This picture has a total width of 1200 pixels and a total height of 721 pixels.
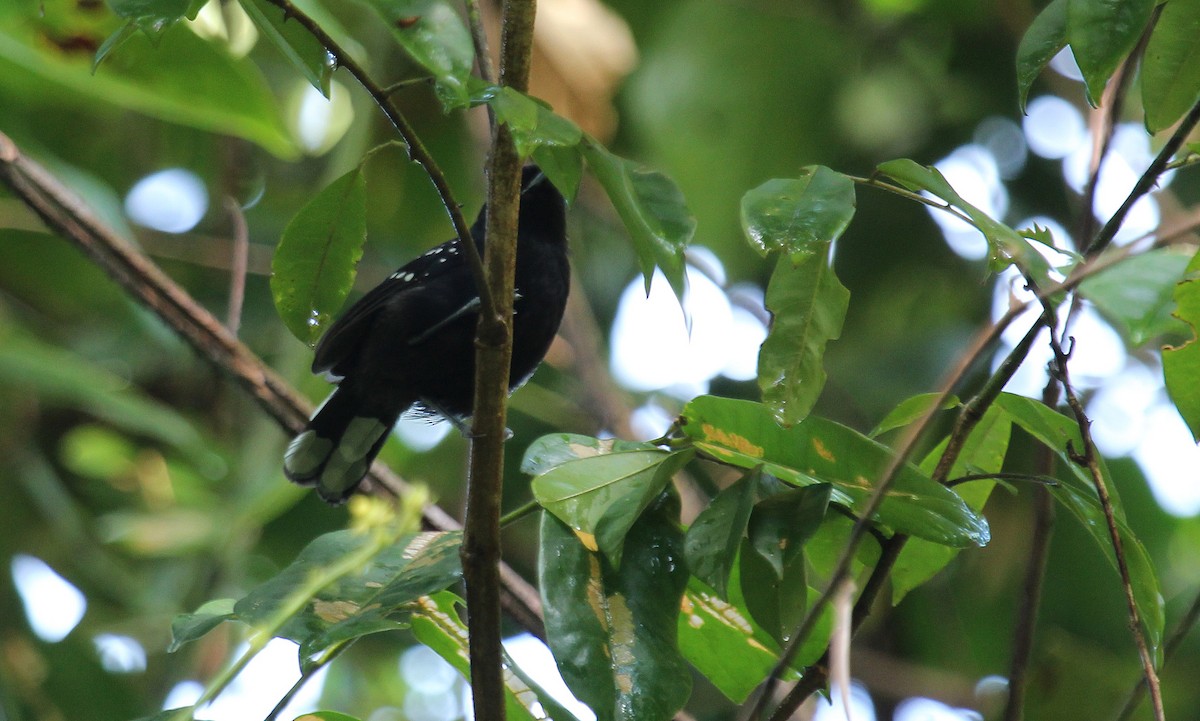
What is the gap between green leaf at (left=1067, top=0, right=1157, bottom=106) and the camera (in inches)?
59.1

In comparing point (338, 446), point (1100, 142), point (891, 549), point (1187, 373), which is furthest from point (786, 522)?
point (338, 446)

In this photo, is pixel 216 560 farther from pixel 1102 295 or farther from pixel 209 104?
pixel 1102 295

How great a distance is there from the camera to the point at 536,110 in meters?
1.39

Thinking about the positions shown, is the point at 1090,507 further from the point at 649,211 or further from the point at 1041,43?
the point at 649,211

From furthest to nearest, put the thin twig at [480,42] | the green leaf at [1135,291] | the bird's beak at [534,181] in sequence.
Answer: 1. the bird's beak at [534,181]
2. the thin twig at [480,42]
3. the green leaf at [1135,291]

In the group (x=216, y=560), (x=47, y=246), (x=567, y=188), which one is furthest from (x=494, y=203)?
(x=47, y=246)

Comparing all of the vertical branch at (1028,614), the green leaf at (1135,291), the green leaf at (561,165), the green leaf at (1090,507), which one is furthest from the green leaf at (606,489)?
the vertical branch at (1028,614)

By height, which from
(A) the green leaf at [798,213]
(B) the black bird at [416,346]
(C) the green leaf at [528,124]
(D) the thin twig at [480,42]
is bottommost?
(A) the green leaf at [798,213]

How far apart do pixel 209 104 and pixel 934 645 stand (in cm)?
308

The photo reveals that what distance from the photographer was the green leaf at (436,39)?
128 cm

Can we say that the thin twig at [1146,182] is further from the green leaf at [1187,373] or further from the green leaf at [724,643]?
the green leaf at [724,643]

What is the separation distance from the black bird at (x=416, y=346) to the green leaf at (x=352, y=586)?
1338mm

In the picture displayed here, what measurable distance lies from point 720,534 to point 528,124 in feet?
2.15

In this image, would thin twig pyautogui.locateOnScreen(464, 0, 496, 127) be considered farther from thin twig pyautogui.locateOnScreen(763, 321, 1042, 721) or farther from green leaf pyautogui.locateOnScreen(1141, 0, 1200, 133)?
green leaf pyautogui.locateOnScreen(1141, 0, 1200, 133)
